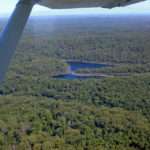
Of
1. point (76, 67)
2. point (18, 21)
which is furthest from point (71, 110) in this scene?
point (76, 67)

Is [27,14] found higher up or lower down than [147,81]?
higher up

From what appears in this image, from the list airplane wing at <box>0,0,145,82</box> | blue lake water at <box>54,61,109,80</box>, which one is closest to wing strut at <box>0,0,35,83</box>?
airplane wing at <box>0,0,145,82</box>

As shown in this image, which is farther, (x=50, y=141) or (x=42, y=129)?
(x=42, y=129)

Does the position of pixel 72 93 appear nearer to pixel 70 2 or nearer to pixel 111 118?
pixel 111 118

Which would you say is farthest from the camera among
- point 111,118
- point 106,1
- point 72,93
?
point 72,93

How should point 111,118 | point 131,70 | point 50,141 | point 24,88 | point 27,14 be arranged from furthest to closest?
point 131,70
point 24,88
point 111,118
point 50,141
point 27,14

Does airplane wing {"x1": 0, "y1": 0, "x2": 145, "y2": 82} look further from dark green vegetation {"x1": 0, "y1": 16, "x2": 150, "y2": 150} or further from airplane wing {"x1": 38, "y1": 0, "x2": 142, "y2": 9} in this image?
dark green vegetation {"x1": 0, "y1": 16, "x2": 150, "y2": 150}

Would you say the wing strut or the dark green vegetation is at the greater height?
the wing strut

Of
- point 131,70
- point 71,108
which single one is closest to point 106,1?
point 71,108
